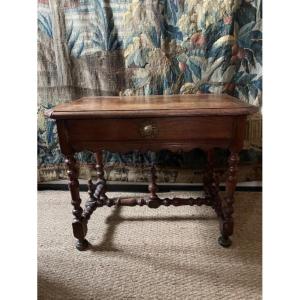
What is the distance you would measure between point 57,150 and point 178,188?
698mm

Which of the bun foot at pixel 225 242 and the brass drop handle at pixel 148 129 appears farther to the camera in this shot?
the bun foot at pixel 225 242

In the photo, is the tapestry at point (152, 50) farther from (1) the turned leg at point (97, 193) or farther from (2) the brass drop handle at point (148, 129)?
(2) the brass drop handle at point (148, 129)

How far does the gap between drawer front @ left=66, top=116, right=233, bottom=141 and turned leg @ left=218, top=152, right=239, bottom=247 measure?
109 mm

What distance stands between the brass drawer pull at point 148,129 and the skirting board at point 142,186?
0.67 meters

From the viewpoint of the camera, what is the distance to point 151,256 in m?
1.12

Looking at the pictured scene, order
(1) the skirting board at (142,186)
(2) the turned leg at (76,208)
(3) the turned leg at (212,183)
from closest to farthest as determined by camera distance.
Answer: (2) the turned leg at (76,208) → (3) the turned leg at (212,183) → (1) the skirting board at (142,186)

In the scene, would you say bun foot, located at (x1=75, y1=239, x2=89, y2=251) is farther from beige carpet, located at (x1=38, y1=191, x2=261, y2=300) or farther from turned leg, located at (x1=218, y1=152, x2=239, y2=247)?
turned leg, located at (x1=218, y1=152, x2=239, y2=247)

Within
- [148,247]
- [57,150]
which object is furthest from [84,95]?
[148,247]

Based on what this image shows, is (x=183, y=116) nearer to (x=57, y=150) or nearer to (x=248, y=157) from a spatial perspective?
(x=248, y=157)

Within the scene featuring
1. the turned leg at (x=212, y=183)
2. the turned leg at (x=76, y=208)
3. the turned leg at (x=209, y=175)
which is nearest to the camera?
the turned leg at (x=76, y=208)

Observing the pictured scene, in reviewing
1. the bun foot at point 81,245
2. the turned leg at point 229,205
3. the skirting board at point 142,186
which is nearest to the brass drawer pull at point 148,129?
the turned leg at point 229,205

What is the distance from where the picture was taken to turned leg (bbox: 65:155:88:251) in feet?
3.56

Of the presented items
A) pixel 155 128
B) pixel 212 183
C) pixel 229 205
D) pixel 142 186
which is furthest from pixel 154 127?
pixel 142 186

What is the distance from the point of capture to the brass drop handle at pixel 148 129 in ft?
3.22
